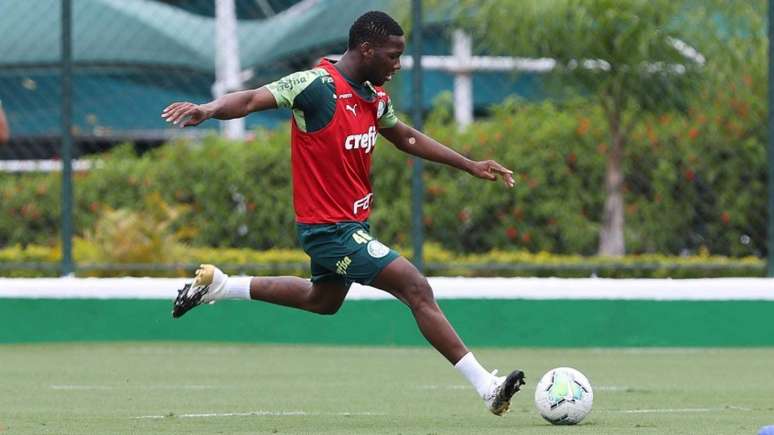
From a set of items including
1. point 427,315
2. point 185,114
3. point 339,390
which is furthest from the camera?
point 339,390

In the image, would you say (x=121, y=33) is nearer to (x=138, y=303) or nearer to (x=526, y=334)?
(x=138, y=303)

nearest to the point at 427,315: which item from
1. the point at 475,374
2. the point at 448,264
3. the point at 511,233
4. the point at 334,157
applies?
the point at 475,374

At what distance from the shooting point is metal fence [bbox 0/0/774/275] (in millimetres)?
13328

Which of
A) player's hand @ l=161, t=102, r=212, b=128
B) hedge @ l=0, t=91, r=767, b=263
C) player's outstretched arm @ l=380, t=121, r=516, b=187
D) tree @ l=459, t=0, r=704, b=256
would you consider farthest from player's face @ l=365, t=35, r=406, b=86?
tree @ l=459, t=0, r=704, b=256

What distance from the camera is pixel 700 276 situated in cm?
1284

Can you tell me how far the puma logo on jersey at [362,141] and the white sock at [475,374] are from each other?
1.14 m

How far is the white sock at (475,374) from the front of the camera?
7.58 meters

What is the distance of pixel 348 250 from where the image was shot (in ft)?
26.0

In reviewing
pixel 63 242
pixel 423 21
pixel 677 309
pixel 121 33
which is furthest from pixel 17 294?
pixel 677 309

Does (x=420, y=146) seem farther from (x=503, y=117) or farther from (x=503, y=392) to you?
(x=503, y=117)

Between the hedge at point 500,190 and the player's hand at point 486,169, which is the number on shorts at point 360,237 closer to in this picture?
the player's hand at point 486,169

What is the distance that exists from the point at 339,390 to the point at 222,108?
2711mm

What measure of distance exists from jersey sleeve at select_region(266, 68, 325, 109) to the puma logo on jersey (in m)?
0.35

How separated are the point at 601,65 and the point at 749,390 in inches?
204
